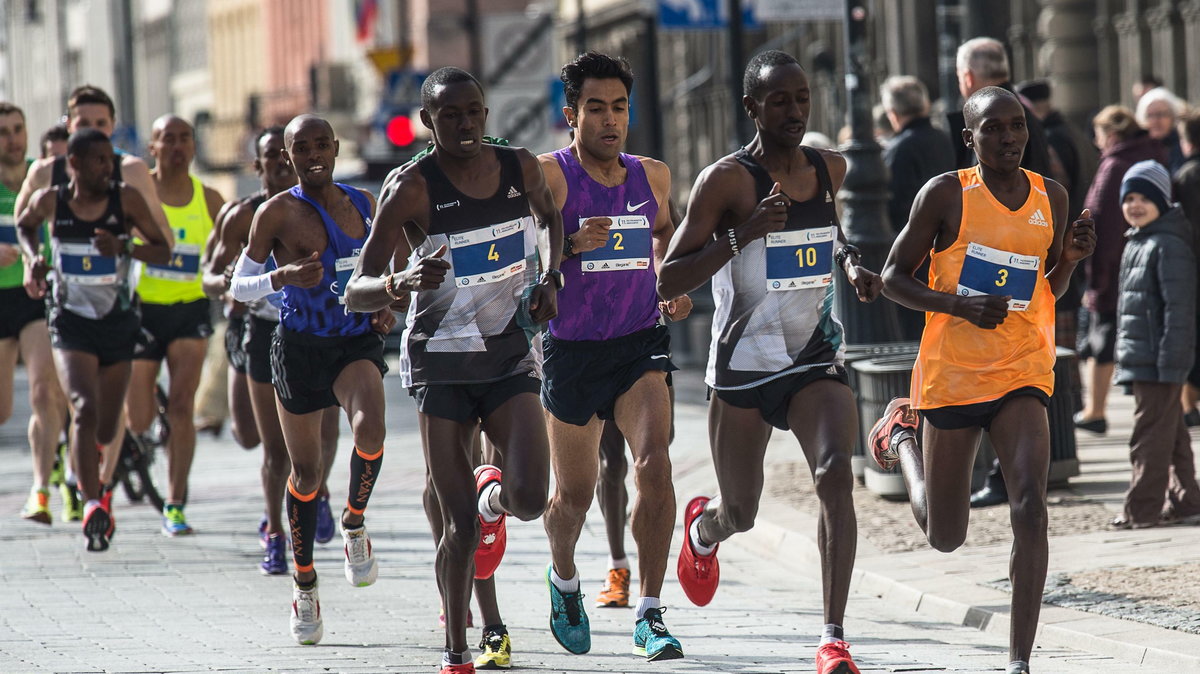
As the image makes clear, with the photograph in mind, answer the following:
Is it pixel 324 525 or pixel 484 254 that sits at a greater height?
pixel 484 254

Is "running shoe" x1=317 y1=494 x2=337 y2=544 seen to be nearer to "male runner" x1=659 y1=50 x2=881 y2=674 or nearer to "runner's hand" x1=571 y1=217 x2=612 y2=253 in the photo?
"runner's hand" x1=571 y1=217 x2=612 y2=253

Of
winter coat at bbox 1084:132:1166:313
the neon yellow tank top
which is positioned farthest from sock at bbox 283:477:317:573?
winter coat at bbox 1084:132:1166:313

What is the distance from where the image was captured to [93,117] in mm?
11641

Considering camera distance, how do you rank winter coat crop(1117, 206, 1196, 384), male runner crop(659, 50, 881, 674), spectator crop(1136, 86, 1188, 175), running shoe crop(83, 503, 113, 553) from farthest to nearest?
spectator crop(1136, 86, 1188, 175), running shoe crop(83, 503, 113, 553), winter coat crop(1117, 206, 1196, 384), male runner crop(659, 50, 881, 674)

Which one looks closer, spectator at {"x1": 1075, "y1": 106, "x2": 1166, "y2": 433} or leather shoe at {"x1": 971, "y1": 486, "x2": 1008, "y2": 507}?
leather shoe at {"x1": 971, "y1": 486, "x2": 1008, "y2": 507}

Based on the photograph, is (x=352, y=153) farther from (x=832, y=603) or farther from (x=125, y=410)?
(x=832, y=603)

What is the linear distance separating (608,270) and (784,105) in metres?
0.97

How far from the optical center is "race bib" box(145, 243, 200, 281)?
456 inches

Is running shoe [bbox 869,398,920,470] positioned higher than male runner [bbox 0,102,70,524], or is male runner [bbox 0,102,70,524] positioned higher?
male runner [bbox 0,102,70,524]

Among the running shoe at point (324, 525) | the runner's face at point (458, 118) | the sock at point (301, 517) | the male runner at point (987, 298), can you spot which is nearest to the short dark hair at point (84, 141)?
the running shoe at point (324, 525)

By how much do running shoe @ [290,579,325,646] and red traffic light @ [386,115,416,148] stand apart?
527 inches

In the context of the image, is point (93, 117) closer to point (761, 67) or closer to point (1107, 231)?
point (761, 67)

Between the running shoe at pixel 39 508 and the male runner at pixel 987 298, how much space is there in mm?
6126

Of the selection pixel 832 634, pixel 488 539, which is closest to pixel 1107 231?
pixel 488 539
